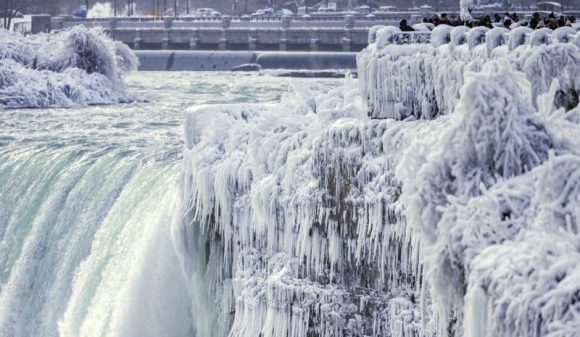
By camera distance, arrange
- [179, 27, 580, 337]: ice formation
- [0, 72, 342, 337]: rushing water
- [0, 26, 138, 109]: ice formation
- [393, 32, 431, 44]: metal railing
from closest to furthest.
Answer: [179, 27, 580, 337]: ice formation < [393, 32, 431, 44]: metal railing < [0, 72, 342, 337]: rushing water < [0, 26, 138, 109]: ice formation

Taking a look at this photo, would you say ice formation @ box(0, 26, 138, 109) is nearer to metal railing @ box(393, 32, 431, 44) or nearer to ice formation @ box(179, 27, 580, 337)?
ice formation @ box(179, 27, 580, 337)

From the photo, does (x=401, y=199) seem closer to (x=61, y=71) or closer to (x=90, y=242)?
(x=90, y=242)

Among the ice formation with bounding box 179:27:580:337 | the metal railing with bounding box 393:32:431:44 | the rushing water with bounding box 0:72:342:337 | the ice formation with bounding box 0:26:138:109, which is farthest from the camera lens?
the ice formation with bounding box 0:26:138:109

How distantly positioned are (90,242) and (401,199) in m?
10.2

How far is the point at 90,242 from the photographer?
64.8 feet

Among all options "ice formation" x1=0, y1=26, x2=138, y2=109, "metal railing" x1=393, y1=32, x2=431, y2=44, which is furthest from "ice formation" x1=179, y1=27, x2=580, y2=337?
"ice formation" x1=0, y1=26, x2=138, y2=109

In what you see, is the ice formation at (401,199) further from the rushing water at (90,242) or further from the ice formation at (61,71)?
the ice formation at (61,71)

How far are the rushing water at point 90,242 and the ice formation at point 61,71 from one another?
14.0m

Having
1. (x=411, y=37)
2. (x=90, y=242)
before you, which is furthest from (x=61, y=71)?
(x=411, y=37)

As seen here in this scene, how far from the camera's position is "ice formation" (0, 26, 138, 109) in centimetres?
3944

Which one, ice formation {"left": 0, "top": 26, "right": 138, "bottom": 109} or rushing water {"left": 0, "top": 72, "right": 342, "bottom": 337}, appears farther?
ice formation {"left": 0, "top": 26, "right": 138, "bottom": 109}

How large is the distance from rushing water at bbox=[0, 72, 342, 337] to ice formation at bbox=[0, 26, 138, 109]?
14.0m

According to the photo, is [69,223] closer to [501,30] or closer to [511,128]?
[501,30]

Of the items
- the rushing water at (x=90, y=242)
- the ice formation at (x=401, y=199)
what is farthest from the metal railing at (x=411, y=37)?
the rushing water at (x=90, y=242)
